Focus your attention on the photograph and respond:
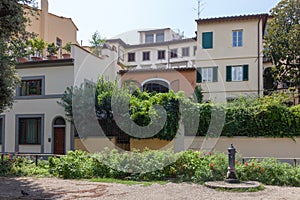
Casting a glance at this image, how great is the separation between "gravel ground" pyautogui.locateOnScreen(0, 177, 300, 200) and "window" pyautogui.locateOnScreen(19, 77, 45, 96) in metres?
12.3

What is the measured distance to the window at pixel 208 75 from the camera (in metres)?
29.2

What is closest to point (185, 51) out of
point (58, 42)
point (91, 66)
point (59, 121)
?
point (58, 42)

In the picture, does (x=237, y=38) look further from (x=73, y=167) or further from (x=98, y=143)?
(x=73, y=167)

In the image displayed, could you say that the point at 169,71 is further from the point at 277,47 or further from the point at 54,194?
the point at 54,194

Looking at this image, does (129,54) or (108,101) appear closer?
(108,101)

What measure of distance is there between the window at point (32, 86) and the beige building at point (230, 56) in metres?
12.4

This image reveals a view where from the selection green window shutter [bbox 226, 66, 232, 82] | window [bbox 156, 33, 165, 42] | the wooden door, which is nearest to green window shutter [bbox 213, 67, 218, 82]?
green window shutter [bbox 226, 66, 232, 82]

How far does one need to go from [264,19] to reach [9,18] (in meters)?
A: 22.8

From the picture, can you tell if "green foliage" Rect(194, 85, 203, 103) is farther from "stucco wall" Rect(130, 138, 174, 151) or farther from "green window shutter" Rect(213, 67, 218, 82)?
"stucco wall" Rect(130, 138, 174, 151)

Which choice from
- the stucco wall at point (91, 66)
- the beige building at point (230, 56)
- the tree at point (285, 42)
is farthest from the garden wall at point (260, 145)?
the tree at point (285, 42)

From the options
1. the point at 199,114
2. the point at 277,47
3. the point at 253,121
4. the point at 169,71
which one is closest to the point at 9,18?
the point at 199,114

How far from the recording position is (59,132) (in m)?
23.1

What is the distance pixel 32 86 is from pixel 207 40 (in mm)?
14547

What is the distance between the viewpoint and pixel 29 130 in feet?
78.0
